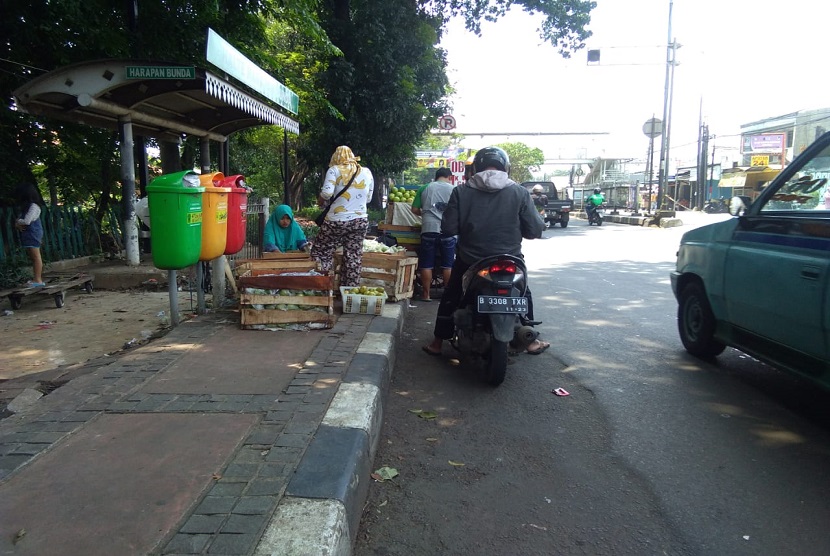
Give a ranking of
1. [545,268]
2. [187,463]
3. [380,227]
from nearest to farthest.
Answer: [187,463] < [380,227] < [545,268]

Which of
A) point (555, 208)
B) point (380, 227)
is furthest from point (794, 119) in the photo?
point (380, 227)

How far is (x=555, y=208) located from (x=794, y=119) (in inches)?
1031

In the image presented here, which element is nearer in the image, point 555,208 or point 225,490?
point 225,490

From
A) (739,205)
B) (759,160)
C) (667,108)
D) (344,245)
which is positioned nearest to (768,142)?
(759,160)

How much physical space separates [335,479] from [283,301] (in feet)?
9.82

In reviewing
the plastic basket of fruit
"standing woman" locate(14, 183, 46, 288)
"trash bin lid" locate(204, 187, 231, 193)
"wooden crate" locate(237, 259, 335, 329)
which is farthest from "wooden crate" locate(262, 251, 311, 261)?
"standing woman" locate(14, 183, 46, 288)

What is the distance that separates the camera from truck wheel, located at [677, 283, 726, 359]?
16.4 ft

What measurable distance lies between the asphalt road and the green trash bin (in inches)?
83.0

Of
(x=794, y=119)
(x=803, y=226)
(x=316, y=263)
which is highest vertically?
(x=794, y=119)

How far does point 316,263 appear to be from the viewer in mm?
6387

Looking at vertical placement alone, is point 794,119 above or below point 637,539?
above

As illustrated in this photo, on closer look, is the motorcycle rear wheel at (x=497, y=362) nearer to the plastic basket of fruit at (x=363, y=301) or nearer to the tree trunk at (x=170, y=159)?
the plastic basket of fruit at (x=363, y=301)

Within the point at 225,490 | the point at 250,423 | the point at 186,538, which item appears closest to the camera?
the point at 186,538

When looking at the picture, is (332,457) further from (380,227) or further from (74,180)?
(74,180)
